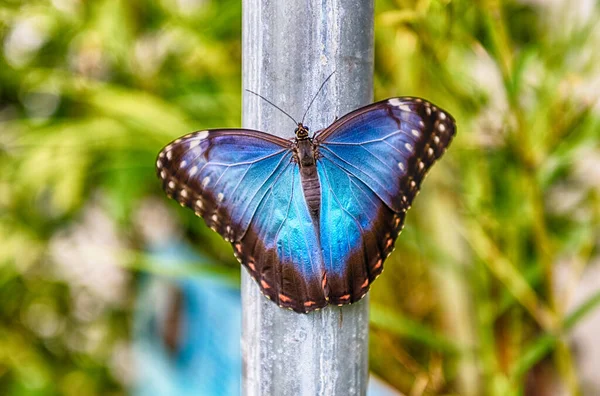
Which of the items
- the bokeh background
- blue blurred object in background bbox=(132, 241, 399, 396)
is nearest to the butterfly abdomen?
the bokeh background

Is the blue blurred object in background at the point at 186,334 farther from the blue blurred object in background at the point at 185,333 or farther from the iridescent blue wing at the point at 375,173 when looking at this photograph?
the iridescent blue wing at the point at 375,173

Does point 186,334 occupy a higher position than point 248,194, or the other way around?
point 248,194

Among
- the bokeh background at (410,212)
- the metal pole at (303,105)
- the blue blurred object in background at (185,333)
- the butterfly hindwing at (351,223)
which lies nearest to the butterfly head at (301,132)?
the metal pole at (303,105)

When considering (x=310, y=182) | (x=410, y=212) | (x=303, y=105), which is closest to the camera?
(x=303, y=105)

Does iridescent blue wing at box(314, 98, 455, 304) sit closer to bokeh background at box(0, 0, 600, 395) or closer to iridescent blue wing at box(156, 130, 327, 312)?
iridescent blue wing at box(156, 130, 327, 312)

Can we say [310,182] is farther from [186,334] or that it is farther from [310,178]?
[186,334]

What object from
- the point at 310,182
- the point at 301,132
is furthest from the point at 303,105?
the point at 310,182
